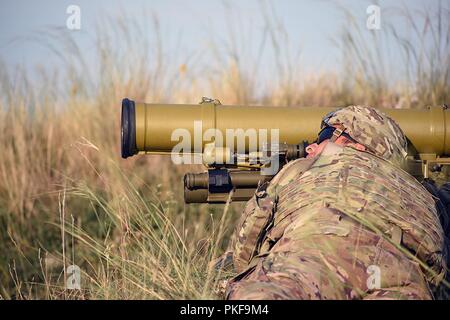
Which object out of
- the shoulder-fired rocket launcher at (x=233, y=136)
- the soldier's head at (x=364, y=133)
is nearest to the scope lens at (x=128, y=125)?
the shoulder-fired rocket launcher at (x=233, y=136)

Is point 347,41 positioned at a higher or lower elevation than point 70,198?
higher

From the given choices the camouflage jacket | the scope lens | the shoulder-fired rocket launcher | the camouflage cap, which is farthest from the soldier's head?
the scope lens

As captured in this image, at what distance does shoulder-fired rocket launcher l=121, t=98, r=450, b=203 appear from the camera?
4.79m

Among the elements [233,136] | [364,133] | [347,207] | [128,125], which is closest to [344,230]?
[347,207]

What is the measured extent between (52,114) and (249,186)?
3319 millimetres

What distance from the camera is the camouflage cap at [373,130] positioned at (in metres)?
4.10

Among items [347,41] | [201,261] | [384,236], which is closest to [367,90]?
[347,41]

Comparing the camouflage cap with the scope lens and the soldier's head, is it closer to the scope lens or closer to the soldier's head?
the soldier's head

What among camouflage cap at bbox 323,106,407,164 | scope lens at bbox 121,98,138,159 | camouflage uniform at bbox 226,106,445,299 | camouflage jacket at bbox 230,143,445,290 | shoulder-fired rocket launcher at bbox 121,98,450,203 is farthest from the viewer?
scope lens at bbox 121,98,138,159

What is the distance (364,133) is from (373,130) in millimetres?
45

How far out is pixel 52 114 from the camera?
7.64 meters

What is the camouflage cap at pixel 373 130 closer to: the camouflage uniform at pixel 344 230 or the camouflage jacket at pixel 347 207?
the camouflage uniform at pixel 344 230

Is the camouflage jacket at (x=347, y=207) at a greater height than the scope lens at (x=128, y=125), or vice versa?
the scope lens at (x=128, y=125)

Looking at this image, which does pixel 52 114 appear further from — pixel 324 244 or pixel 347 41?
pixel 324 244
